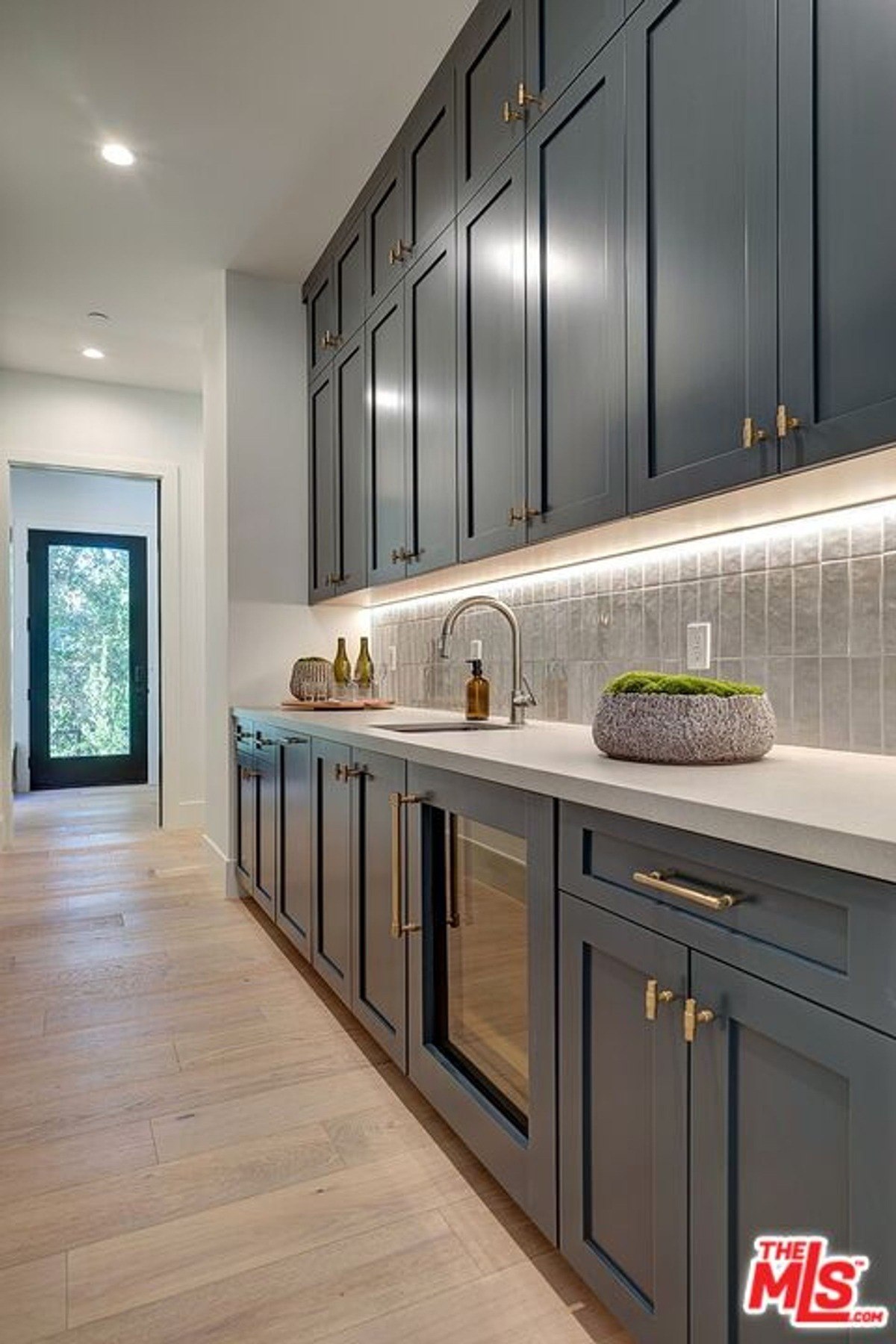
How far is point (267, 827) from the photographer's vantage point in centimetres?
312

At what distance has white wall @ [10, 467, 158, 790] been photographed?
688 cm

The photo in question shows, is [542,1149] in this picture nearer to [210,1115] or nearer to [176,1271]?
[176,1271]

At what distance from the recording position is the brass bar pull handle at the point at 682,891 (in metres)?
0.93

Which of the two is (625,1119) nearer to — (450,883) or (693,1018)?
(693,1018)

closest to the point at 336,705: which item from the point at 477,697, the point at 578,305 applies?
the point at 477,697

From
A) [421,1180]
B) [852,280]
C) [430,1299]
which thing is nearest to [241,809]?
[421,1180]

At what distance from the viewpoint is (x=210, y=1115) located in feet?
6.12

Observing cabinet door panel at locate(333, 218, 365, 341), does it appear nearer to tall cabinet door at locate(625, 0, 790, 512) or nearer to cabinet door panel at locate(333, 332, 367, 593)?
cabinet door panel at locate(333, 332, 367, 593)

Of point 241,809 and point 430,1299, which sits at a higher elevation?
point 241,809

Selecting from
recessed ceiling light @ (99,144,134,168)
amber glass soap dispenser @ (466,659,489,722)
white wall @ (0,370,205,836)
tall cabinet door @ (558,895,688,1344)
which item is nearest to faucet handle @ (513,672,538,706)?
amber glass soap dispenser @ (466,659,489,722)

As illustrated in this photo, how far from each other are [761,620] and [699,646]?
0.18 metres

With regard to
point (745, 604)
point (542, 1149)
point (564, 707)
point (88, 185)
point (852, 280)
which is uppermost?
point (88, 185)

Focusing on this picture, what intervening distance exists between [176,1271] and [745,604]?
5.49ft

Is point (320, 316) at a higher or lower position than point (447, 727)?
higher
